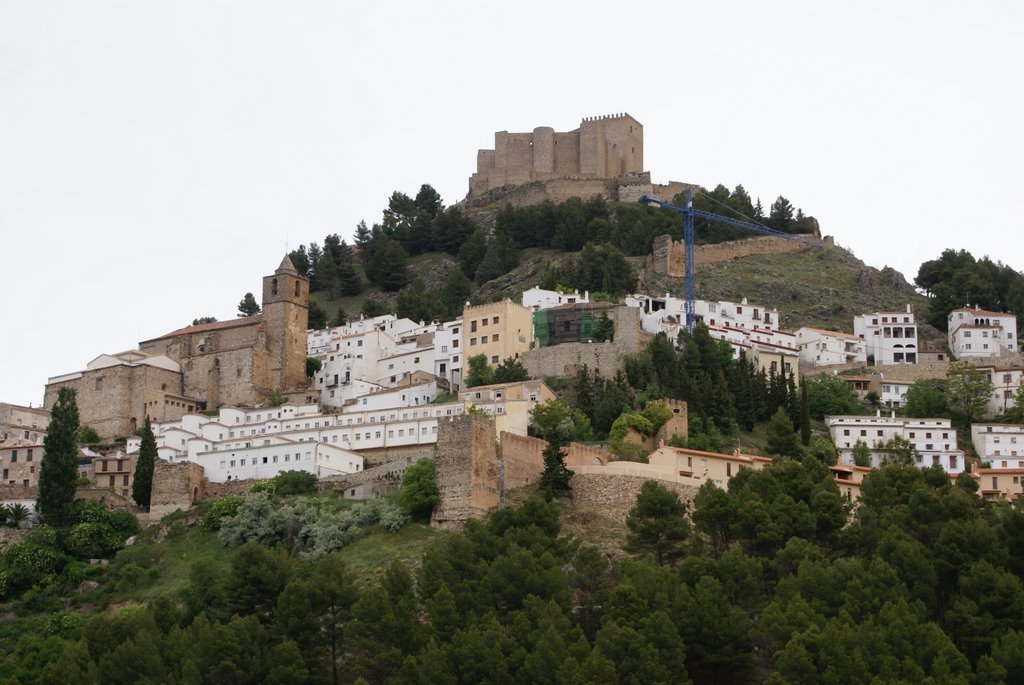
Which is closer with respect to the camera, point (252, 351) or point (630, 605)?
point (630, 605)

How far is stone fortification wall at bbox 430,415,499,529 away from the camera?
62031mm

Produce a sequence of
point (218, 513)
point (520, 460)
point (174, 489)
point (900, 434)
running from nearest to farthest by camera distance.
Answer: point (520, 460) → point (218, 513) → point (174, 489) → point (900, 434)

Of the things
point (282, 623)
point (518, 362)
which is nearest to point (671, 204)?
point (518, 362)

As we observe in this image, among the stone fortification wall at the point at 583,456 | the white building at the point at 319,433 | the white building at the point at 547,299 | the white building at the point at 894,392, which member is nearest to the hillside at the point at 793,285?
the white building at the point at 547,299

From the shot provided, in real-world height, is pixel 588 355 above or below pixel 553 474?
above

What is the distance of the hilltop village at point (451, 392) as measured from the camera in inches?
2724

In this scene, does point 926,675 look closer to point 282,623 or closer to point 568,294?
point 282,623

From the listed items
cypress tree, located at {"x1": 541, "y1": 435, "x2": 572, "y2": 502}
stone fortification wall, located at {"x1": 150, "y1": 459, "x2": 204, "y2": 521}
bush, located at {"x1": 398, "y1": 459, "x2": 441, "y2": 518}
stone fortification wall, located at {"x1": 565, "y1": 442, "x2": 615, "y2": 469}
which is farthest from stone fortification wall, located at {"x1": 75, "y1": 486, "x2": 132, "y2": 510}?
stone fortification wall, located at {"x1": 565, "y1": 442, "x2": 615, "y2": 469}

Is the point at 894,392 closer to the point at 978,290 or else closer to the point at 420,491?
the point at 978,290

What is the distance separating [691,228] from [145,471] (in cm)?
4493

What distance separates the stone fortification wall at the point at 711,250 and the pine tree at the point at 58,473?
43007 mm

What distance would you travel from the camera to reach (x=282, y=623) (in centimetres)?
5275

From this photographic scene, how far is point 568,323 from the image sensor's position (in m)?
86.3

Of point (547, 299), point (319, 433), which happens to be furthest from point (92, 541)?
point (547, 299)
